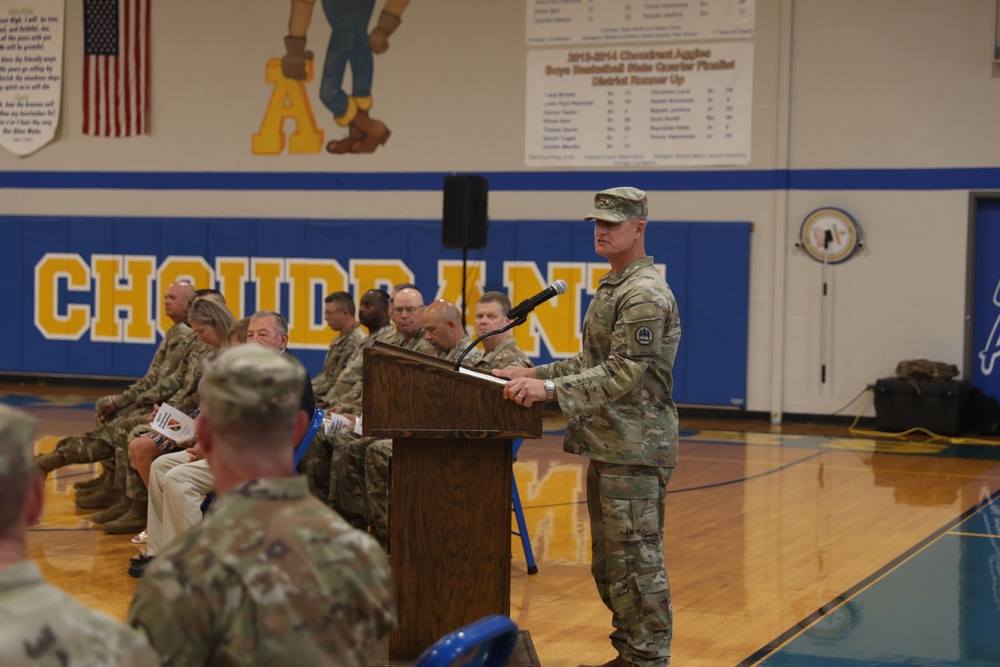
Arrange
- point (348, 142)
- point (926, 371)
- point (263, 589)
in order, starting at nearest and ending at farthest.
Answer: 1. point (263, 589)
2. point (926, 371)
3. point (348, 142)

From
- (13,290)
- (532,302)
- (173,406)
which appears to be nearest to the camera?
(532,302)

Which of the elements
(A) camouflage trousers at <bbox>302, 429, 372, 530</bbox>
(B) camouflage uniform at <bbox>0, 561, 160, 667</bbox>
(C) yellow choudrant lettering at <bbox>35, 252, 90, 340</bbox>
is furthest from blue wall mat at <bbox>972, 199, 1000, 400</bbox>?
(B) camouflage uniform at <bbox>0, 561, 160, 667</bbox>

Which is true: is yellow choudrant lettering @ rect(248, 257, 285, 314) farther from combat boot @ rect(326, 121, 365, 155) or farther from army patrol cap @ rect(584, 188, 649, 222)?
army patrol cap @ rect(584, 188, 649, 222)

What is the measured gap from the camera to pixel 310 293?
1304cm

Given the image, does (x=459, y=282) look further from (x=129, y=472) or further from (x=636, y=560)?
(x=636, y=560)

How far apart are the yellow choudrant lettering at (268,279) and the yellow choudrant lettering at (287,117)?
123cm

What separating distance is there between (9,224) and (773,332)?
898 cm

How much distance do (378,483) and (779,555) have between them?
86.4 inches

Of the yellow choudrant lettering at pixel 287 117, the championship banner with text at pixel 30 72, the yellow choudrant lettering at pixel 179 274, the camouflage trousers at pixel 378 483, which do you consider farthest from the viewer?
the championship banner with text at pixel 30 72

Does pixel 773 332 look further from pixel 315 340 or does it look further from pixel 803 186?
pixel 315 340

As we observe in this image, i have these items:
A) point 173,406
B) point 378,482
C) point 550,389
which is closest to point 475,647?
point 550,389

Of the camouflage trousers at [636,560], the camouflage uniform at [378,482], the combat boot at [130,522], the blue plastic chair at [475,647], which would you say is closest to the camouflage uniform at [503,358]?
the camouflage uniform at [378,482]

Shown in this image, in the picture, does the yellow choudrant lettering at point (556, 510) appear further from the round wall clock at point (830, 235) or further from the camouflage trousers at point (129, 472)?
the round wall clock at point (830, 235)

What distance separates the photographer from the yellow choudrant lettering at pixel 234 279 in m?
13.3
